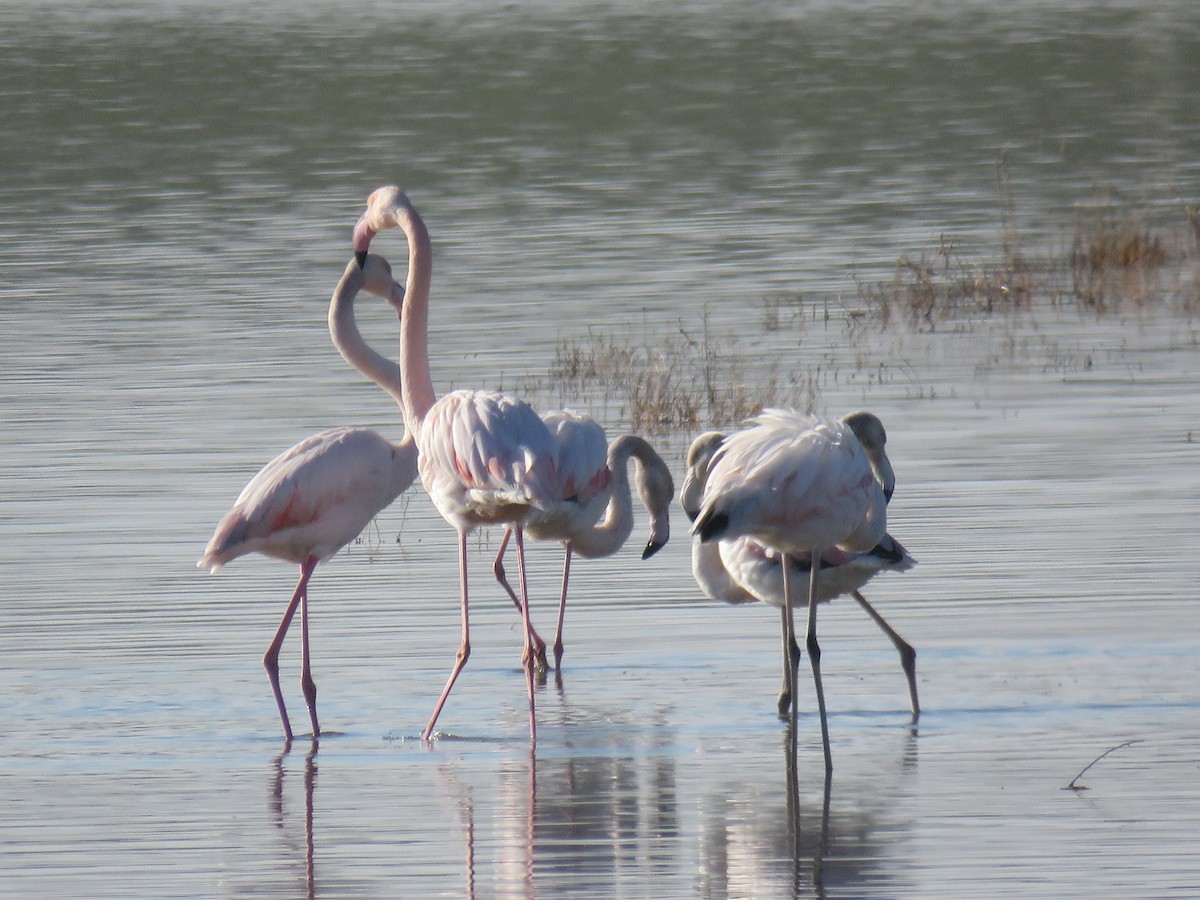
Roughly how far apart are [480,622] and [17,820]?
286 centimetres

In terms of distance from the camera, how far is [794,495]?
6801 mm

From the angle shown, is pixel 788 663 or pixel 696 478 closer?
pixel 788 663

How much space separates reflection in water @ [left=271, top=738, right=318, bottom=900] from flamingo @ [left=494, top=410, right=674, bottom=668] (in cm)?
128

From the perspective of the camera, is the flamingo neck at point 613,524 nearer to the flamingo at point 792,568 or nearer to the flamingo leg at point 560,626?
the flamingo leg at point 560,626

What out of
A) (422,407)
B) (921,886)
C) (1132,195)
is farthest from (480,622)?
(1132,195)

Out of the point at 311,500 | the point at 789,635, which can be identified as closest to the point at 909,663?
the point at 789,635

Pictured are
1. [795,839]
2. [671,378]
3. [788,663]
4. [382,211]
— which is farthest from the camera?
[671,378]

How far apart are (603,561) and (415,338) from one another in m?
1.92

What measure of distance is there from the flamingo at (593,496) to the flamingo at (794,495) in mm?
Answer: 1230

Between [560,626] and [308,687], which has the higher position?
[308,687]

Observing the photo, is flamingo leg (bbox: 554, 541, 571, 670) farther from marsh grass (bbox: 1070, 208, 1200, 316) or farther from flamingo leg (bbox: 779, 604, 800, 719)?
marsh grass (bbox: 1070, 208, 1200, 316)

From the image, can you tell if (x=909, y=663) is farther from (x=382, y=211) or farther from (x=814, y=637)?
(x=382, y=211)

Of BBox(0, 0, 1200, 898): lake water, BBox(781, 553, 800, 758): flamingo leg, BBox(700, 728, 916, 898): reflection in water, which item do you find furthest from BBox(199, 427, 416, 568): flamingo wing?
BBox(700, 728, 916, 898): reflection in water

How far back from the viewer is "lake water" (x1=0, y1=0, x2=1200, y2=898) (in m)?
6.02
